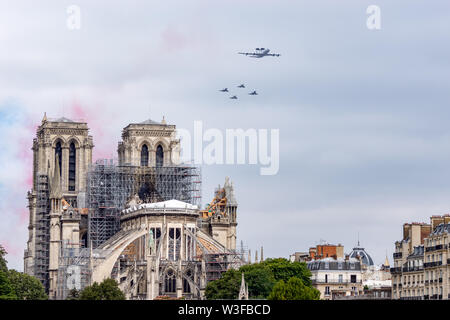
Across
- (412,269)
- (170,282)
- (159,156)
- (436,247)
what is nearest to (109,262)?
(170,282)

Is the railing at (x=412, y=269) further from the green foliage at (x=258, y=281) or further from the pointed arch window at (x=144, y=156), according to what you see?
the pointed arch window at (x=144, y=156)

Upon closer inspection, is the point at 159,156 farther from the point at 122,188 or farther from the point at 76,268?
the point at 76,268

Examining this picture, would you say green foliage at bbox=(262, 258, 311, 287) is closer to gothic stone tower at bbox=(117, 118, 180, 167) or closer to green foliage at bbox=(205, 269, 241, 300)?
green foliage at bbox=(205, 269, 241, 300)

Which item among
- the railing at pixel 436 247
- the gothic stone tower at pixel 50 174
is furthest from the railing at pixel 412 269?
the gothic stone tower at pixel 50 174

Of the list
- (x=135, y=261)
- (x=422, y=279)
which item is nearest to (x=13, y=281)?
(x=135, y=261)

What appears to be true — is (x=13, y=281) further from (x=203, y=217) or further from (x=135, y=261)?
(x=203, y=217)

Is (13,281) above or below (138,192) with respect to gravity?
below

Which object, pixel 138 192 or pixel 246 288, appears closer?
pixel 246 288

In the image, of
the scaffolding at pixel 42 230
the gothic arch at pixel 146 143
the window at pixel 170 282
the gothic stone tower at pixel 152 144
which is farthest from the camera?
the gothic arch at pixel 146 143
